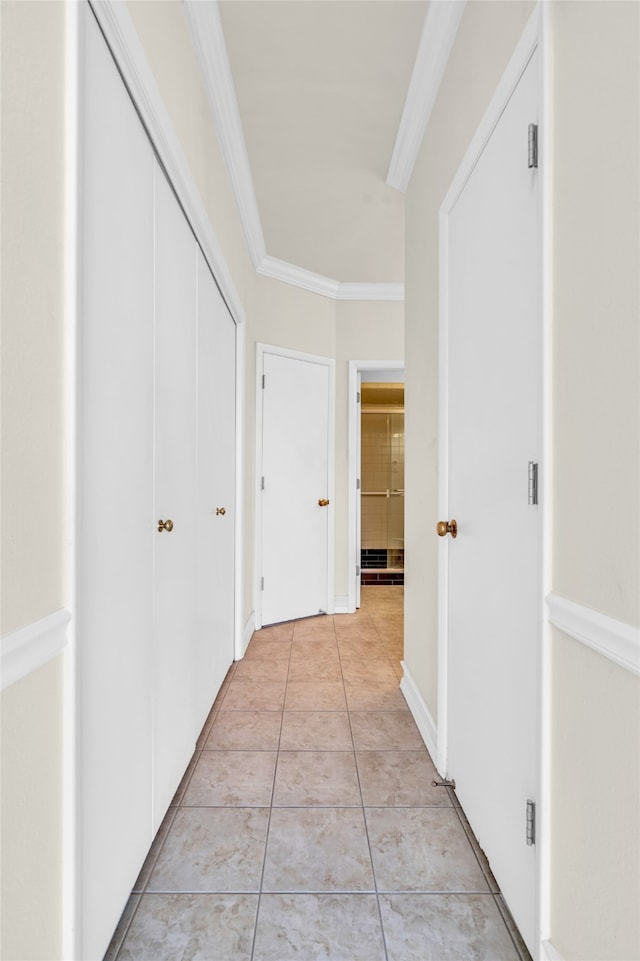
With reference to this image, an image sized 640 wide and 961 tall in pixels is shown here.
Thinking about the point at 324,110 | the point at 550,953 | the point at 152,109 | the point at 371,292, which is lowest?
the point at 550,953

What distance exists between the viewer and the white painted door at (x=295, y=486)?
3.52 metres

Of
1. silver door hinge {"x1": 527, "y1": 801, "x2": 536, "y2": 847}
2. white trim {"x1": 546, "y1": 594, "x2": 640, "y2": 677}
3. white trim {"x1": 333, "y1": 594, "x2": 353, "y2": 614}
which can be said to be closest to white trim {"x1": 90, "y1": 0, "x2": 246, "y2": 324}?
white trim {"x1": 546, "y1": 594, "x2": 640, "y2": 677}

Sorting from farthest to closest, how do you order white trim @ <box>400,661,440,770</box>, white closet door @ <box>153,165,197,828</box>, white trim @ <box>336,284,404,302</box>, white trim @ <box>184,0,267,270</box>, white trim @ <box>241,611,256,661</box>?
white trim @ <box>336,284,404,302</box> < white trim @ <box>241,611,256,661</box> < white trim @ <box>400,661,440,770</box> < white trim @ <box>184,0,267,270</box> < white closet door @ <box>153,165,197,828</box>

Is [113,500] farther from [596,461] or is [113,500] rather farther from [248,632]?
[248,632]

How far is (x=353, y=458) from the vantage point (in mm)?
3951

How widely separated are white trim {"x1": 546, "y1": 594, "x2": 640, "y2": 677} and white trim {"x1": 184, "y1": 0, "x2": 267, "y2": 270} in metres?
1.92

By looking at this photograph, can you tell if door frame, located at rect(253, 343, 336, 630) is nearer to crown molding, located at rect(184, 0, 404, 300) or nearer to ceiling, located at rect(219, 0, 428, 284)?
crown molding, located at rect(184, 0, 404, 300)

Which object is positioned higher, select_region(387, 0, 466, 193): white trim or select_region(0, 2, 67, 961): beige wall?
select_region(387, 0, 466, 193): white trim

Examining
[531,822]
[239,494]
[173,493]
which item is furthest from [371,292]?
[531,822]

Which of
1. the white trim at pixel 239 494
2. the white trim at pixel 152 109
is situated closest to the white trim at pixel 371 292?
the white trim at pixel 239 494

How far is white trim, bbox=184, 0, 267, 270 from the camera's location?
1.61m

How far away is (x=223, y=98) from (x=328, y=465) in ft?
7.80

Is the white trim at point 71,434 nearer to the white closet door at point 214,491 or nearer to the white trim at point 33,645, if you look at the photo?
the white trim at point 33,645

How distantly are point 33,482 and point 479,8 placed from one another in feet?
5.56
